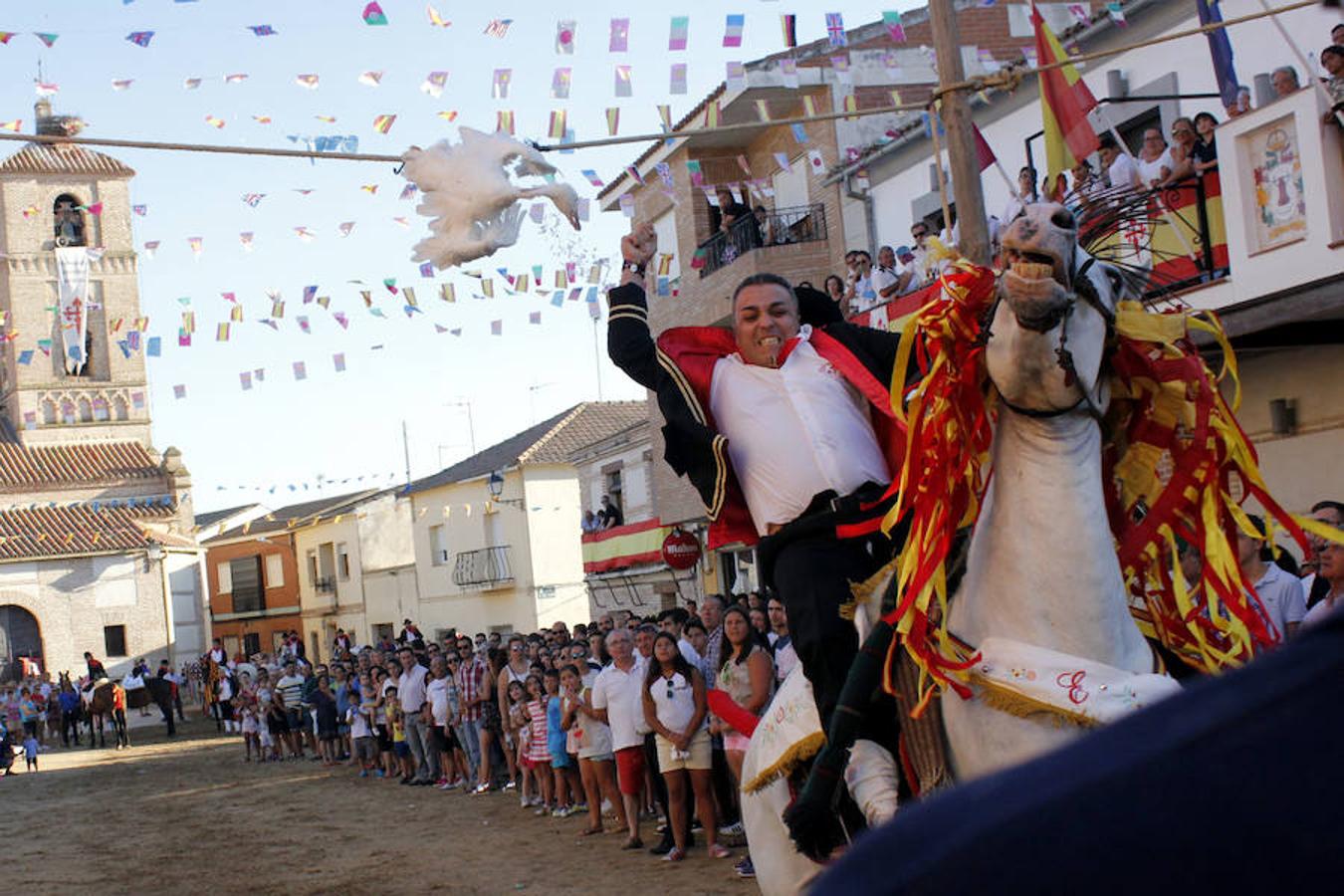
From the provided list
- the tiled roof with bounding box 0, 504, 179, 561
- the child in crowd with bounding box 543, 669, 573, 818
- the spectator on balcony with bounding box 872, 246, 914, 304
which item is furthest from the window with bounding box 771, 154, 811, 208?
the tiled roof with bounding box 0, 504, 179, 561

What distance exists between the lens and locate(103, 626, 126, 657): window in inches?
2093

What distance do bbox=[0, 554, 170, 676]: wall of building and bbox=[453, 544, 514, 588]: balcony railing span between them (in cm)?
1348

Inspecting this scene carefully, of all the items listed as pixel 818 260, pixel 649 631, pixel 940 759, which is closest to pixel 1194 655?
pixel 940 759

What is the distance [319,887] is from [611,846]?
2654mm

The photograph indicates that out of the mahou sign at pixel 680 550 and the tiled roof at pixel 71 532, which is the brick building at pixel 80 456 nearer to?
the tiled roof at pixel 71 532

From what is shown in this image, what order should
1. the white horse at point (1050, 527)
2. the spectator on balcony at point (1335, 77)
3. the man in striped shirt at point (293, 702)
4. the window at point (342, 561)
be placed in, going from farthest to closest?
the window at point (342, 561) < the man in striped shirt at point (293, 702) < the spectator on balcony at point (1335, 77) < the white horse at point (1050, 527)

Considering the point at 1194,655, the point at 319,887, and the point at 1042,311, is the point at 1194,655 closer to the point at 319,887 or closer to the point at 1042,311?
the point at 1042,311

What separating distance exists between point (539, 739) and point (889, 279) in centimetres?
622

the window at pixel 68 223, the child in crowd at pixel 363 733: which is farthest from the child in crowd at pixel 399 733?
the window at pixel 68 223

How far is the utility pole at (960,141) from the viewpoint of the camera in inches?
316

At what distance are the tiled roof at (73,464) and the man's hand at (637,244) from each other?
53988 mm

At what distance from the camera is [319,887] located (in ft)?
44.3

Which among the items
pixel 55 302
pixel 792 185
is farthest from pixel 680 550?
pixel 55 302

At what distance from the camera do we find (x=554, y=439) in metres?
45.2
